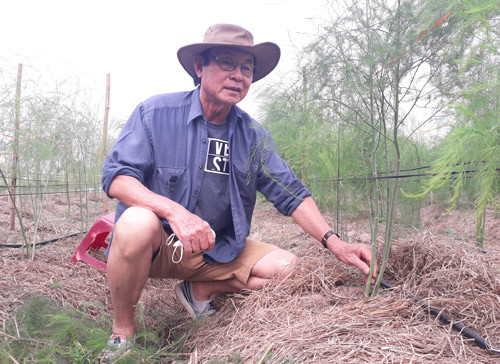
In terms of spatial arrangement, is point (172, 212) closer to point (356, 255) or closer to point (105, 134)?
point (356, 255)

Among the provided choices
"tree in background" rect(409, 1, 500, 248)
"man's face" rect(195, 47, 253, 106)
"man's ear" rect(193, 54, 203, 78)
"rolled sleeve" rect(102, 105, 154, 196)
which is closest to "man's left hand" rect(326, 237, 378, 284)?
"tree in background" rect(409, 1, 500, 248)

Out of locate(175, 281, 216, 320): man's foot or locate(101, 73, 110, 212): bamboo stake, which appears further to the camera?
locate(101, 73, 110, 212): bamboo stake

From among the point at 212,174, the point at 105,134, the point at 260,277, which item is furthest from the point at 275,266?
the point at 105,134

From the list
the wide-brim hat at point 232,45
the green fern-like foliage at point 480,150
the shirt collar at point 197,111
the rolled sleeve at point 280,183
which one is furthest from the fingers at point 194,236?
the green fern-like foliage at point 480,150

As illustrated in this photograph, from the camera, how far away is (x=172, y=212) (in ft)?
5.18

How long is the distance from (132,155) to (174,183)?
263mm

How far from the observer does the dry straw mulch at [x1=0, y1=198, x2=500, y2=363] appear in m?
1.12

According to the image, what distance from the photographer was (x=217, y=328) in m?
1.65

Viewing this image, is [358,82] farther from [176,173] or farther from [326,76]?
[176,173]

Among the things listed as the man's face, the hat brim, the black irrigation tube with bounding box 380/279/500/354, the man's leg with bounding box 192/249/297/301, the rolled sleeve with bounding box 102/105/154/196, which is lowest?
the man's leg with bounding box 192/249/297/301

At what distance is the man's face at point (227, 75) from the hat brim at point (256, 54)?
4cm

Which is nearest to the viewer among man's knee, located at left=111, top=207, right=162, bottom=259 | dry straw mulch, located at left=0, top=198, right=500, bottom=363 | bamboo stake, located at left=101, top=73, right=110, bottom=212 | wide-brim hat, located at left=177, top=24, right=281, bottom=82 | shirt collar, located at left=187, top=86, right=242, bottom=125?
dry straw mulch, located at left=0, top=198, right=500, bottom=363

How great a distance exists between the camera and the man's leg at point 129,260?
1.63 metres

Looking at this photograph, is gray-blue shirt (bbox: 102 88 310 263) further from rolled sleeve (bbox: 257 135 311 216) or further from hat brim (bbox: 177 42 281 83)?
hat brim (bbox: 177 42 281 83)
